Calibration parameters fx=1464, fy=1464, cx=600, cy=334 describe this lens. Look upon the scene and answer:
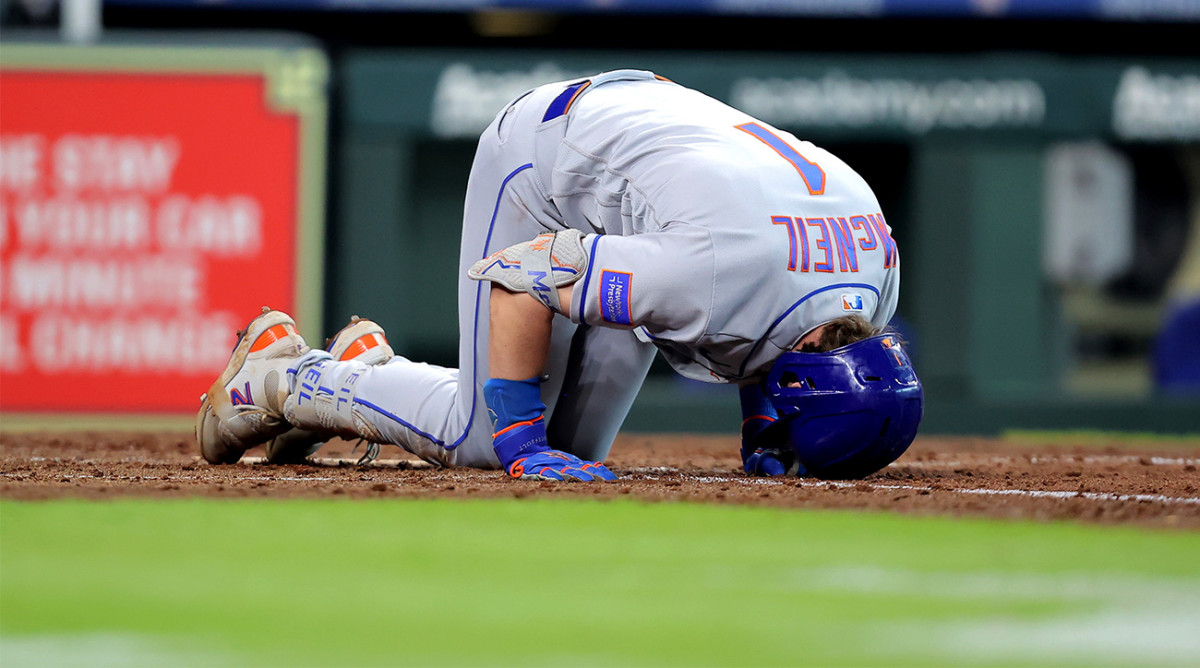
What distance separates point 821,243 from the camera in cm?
249

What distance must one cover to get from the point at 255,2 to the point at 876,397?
498 centimetres

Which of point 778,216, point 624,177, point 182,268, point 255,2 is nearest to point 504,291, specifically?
point 624,177

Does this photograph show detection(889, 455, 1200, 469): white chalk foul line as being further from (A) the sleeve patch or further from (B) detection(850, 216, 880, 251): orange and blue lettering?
(A) the sleeve patch

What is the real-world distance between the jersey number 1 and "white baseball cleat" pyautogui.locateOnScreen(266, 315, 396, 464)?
2.99 ft

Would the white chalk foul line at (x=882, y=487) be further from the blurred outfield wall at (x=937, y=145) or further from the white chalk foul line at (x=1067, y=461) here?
the blurred outfield wall at (x=937, y=145)

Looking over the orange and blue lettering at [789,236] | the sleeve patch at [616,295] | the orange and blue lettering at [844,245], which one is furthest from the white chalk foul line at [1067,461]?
the sleeve patch at [616,295]

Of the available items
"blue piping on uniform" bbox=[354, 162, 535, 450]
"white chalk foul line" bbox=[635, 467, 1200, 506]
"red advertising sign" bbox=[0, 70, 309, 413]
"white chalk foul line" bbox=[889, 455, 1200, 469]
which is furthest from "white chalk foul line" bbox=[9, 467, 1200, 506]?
"red advertising sign" bbox=[0, 70, 309, 413]

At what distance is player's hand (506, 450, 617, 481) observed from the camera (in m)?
2.58

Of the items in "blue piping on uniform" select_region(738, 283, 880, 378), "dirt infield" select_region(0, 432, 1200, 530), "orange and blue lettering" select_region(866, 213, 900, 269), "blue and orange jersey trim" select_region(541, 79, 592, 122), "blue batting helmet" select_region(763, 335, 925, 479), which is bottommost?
"dirt infield" select_region(0, 432, 1200, 530)

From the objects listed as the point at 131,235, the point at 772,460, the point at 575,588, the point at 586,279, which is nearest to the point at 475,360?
the point at 586,279

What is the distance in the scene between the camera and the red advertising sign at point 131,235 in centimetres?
579

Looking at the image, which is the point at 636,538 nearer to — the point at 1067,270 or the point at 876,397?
the point at 876,397

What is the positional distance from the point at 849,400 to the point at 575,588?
1099 mm

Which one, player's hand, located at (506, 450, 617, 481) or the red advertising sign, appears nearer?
player's hand, located at (506, 450, 617, 481)
